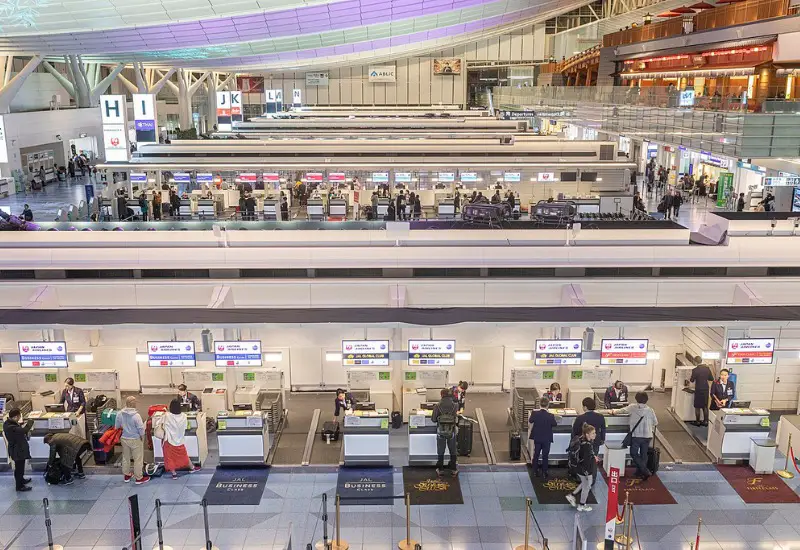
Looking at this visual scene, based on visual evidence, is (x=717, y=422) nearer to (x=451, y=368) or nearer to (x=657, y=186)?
(x=451, y=368)

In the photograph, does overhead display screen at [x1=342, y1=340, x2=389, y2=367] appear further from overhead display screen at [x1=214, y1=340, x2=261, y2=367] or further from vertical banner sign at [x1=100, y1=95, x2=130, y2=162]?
vertical banner sign at [x1=100, y1=95, x2=130, y2=162]

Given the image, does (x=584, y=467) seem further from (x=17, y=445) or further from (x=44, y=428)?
(x=44, y=428)

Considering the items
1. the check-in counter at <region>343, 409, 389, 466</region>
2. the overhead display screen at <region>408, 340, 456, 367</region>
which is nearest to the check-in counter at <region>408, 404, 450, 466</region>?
the check-in counter at <region>343, 409, 389, 466</region>

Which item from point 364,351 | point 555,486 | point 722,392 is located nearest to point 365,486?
point 364,351

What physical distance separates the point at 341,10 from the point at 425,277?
23.7m

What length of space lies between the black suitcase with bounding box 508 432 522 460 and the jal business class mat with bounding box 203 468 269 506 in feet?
12.5

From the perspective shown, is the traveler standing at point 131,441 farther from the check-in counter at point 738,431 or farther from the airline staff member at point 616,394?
the check-in counter at point 738,431

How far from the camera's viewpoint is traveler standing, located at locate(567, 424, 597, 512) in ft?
32.1

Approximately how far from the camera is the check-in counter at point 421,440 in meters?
11.1

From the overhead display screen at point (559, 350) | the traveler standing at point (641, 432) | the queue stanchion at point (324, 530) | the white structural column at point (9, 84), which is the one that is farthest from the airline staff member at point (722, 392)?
the white structural column at point (9, 84)

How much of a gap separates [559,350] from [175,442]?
6.18 meters

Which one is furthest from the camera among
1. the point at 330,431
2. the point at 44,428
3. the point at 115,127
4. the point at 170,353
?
the point at 115,127

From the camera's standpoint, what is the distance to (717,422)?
1130 centimetres

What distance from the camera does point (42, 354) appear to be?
460 inches
